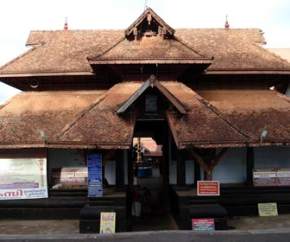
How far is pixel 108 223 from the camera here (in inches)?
551

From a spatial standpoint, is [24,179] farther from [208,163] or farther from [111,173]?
[208,163]

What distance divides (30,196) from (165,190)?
5.00m

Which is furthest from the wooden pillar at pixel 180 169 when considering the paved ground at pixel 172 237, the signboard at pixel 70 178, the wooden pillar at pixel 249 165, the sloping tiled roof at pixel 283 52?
the sloping tiled roof at pixel 283 52

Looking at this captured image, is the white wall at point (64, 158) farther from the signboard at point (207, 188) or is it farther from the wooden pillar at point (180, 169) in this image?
the signboard at point (207, 188)

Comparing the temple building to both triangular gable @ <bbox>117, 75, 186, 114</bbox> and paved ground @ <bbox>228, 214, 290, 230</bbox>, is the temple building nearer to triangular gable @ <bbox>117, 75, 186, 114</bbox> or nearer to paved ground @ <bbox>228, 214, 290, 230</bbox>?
triangular gable @ <bbox>117, 75, 186, 114</bbox>

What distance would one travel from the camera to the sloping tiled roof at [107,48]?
1811 cm

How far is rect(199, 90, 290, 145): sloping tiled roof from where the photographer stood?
15.6 m

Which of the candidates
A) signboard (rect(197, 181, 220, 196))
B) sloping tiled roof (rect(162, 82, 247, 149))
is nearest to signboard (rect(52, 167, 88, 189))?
sloping tiled roof (rect(162, 82, 247, 149))

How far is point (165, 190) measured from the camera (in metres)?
19.1

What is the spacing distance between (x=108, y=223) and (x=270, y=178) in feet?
18.9

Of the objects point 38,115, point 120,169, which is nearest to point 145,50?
point 120,169

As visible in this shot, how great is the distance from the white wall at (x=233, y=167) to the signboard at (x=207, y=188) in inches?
113

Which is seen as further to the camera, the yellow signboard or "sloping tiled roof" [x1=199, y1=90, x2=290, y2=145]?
"sloping tiled roof" [x1=199, y1=90, x2=290, y2=145]

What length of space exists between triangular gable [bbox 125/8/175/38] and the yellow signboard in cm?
605
